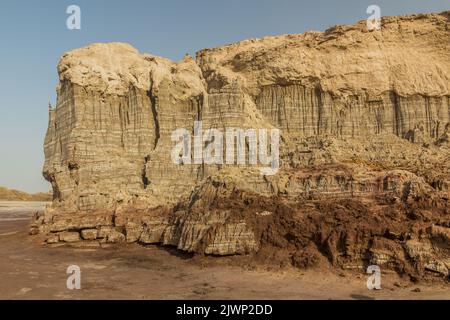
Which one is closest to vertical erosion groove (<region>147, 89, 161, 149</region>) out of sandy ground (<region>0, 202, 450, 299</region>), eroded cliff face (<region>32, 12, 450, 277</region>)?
eroded cliff face (<region>32, 12, 450, 277</region>)

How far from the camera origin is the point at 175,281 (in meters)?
20.1

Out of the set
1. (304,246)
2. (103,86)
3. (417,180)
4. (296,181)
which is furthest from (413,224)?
(103,86)

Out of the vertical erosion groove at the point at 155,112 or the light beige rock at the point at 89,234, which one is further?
the vertical erosion groove at the point at 155,112

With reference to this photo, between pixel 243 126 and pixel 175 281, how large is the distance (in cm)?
1756

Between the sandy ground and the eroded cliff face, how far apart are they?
2.30 metres

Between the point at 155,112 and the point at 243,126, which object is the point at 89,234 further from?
the point at 243,126

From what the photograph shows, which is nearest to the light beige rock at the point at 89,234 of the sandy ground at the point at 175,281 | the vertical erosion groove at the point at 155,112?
the sandy ground at the point at 175,281

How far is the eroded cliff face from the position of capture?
2545 centimetres

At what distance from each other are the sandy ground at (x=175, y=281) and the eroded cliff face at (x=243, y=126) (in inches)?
90.6

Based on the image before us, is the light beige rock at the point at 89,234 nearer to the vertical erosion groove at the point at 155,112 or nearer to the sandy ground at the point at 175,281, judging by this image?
the sandy ground at the point at 175,281

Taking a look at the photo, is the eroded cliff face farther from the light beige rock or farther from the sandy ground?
the sandy ground

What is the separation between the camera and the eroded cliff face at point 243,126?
25.5m

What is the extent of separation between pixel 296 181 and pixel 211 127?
11.9 metres

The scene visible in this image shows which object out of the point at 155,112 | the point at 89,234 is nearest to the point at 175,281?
the point at 89,234
